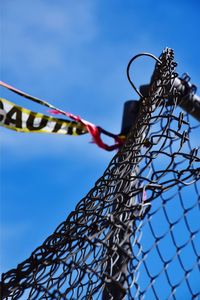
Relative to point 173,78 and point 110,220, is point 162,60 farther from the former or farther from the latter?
point 110,220

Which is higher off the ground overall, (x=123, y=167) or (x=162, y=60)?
(x=162, y=60)

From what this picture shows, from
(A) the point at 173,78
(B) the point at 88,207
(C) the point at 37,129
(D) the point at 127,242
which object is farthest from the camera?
(C) the point at 37,129

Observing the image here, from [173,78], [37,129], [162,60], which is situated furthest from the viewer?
[37,129]

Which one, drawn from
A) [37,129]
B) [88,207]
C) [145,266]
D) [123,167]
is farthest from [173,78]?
[37,129]

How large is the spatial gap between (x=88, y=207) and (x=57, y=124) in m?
2.29

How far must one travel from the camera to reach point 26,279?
4.07 ft

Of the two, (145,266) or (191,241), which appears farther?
(191,241)

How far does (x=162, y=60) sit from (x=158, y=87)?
156 millimetres

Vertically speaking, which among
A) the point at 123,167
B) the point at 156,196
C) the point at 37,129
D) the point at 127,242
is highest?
the point at 37,129

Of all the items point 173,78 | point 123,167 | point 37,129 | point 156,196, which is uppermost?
point 37,129

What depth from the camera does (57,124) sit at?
11.8 ft

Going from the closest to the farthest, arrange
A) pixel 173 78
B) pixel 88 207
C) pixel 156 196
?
pixel 156 196, pixel 88 207, pixel 173 78

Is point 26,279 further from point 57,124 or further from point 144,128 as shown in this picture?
point 57,124

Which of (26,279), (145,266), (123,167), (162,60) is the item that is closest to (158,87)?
(162,60)
